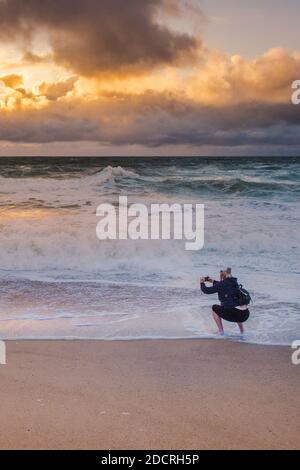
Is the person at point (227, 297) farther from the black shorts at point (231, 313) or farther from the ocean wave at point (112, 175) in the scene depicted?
the ocean wave at point (112, 175)

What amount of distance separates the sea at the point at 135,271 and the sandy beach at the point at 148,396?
71cm

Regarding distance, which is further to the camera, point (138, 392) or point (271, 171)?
point (271, 171)

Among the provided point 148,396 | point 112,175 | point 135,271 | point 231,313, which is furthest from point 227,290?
point 112,175

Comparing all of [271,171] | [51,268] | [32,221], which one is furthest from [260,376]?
[271,171]

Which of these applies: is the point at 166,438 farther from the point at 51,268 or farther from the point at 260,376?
the point at 51,268

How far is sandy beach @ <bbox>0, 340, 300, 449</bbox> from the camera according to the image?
4.57 meters

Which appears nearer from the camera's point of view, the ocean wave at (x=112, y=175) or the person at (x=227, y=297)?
the person at (x=227, y=297)

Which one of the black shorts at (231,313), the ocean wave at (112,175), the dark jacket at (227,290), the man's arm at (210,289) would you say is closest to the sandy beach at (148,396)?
the black shorts at (231,313)

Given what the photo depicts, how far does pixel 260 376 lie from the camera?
6062mm

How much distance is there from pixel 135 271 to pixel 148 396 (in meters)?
7.61

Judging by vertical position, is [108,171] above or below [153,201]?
above

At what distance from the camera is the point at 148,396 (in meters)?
5.42

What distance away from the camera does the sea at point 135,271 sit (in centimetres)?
805

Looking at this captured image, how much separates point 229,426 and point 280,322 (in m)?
3.80
